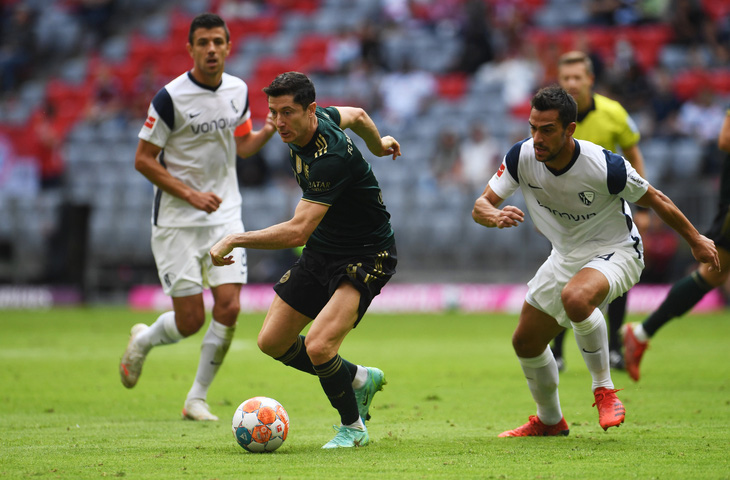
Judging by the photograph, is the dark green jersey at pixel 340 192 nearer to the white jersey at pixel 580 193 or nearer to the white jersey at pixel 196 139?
the white jersey at pixel 580 193

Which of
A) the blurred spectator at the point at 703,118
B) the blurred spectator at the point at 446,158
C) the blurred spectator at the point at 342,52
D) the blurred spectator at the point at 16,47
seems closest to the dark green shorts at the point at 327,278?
the blurred spectator at the point at 446,158

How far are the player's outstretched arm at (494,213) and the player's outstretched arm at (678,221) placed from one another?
0.83 meters

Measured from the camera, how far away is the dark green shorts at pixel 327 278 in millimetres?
6000

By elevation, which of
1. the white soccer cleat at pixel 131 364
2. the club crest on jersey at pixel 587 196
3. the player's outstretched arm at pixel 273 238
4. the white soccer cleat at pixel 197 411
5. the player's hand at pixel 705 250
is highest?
the club crest on jersey at pixel 587 196

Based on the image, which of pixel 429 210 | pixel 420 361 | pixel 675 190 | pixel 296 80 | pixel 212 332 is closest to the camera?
pixel 296 80

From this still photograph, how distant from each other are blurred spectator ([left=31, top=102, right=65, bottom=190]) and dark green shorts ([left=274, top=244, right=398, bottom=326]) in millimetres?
16307

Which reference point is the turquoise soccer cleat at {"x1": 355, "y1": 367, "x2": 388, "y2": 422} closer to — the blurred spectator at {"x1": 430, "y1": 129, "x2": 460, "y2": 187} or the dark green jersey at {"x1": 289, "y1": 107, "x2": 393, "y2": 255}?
the dark green jersey at {"x1": 289, "y1": 107, "x2": 393, "y2": 255}

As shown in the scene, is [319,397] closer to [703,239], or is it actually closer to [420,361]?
[420,361]

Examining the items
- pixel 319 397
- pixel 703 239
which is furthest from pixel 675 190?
pixel 703 239

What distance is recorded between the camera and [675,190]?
54.6ft

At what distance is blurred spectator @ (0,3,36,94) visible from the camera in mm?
26016

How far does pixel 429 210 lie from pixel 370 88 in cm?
410

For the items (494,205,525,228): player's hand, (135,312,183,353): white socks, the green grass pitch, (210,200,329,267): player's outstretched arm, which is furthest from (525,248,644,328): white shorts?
(135,312,183,353): white socks

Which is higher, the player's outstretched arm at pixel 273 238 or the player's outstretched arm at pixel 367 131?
the player's outstretched arm at pixel 367 131
